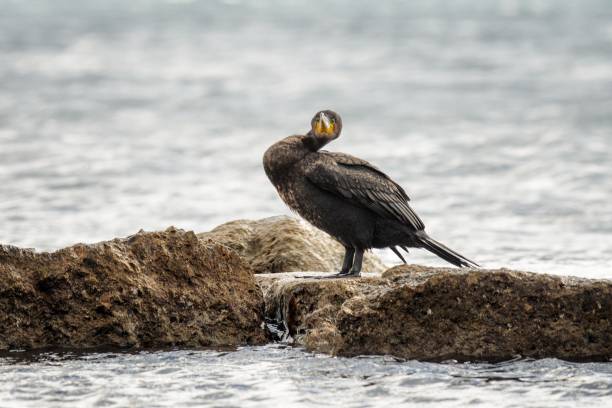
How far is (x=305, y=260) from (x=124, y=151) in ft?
50.0

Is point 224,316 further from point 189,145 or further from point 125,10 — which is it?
point 125,10

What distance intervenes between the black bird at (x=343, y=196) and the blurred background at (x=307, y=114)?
417 centimetres

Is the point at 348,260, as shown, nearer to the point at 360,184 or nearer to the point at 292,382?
the point at 360,184

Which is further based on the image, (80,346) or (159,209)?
(159,209)

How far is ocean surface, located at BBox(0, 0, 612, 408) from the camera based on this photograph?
26.9 feet

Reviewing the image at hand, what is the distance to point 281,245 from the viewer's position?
37.8ft

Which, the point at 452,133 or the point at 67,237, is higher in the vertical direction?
the point at 452,133

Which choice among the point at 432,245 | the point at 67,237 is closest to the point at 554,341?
the point at 432,245

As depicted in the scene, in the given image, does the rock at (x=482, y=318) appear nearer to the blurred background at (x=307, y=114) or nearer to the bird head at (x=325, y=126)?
the bird head at (x=325, y=126)

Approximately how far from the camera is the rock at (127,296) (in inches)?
349

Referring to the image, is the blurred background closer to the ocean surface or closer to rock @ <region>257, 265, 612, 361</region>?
the ocean surface

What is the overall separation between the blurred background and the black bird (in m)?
4.17

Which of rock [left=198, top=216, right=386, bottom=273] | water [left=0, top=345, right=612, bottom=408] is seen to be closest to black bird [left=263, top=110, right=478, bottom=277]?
rock [left=198, top=216, right=386, bottom=273]

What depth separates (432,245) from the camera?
10.5m
